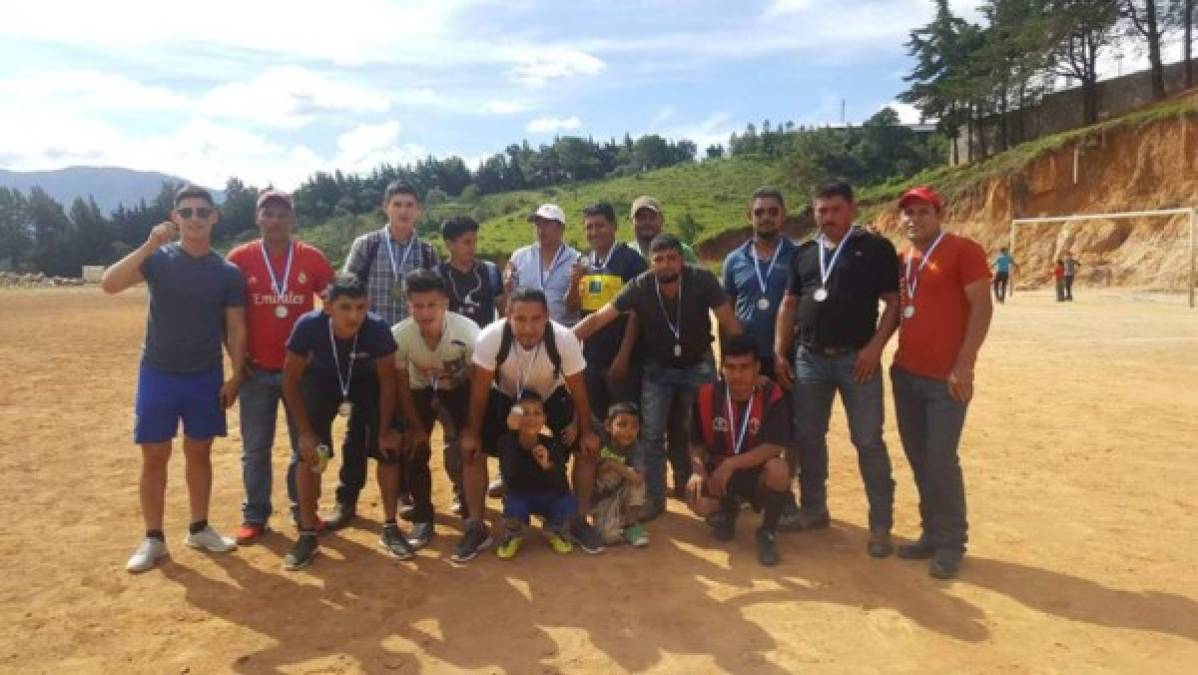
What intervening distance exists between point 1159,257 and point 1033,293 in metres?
3.74

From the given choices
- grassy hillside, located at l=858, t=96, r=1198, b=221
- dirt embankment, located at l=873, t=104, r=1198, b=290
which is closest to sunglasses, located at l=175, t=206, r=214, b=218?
dirt embankment, located at l=873, t=104, r=1198, b=290

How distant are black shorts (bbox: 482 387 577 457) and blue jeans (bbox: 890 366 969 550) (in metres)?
1.98

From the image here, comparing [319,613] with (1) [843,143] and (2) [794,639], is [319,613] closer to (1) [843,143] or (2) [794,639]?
(2) [794,639]

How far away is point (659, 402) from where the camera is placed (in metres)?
5.46

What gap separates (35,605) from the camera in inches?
168

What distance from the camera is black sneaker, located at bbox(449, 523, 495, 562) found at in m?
4.77

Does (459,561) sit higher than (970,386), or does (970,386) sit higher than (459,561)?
(970,386)

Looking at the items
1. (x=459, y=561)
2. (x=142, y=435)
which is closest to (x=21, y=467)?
(x=142, y=435)

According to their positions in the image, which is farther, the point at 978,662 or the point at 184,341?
the point at 184,341

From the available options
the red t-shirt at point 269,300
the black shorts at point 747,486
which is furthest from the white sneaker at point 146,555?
the black shorts at point 747,486

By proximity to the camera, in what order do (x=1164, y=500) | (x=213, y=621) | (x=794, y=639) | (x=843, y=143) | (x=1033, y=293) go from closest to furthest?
(x=794, y=639), (x=213, y=621), (x=1164, y=500), (x=1033, y=293), (x=843, y=143)

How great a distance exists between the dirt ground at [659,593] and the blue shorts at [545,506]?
0.22 meters

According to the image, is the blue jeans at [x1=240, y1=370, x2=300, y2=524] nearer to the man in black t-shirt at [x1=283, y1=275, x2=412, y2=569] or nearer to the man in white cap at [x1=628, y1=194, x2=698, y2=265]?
the man in black t-shirt at [x1=283, y1=275, x2=412, y2=569]

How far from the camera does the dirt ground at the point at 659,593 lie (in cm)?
366
